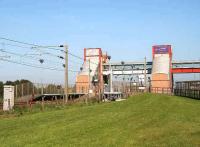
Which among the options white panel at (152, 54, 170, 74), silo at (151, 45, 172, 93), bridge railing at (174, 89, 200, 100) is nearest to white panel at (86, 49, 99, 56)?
silo at (151, 45, 172, 93)

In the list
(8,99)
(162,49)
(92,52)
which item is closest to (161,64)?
(162,49)

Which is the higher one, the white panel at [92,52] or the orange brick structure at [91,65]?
the white panel at [92,52]

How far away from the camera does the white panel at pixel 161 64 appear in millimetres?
116750

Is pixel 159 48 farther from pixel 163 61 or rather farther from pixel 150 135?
pixel 150 135

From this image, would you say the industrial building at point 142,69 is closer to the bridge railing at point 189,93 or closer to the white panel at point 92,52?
the white panel at point 92,52

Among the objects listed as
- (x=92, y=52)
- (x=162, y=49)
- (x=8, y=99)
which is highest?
(x=162, y=49)

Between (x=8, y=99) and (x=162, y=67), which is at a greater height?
(x=162, y=67)

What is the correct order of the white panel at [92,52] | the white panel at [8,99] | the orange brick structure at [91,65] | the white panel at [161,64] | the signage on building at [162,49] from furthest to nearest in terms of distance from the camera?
1. the white panel at [92,52]
2. the signage on building at [162,49]
3. the orange brick structure at [91,65]
4. the white panel at [161,64]
5. the white panel at [8,99]

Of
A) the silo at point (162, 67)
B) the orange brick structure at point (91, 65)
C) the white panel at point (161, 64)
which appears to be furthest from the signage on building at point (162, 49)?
the orange brick structure at point (91, 65)

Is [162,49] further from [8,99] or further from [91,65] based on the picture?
[8,99]

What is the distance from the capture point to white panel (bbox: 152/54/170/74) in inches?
4596

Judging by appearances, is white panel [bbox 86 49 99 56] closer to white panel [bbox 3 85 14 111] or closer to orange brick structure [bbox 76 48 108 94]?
orange brick structure [bbox 76 48 108 94]

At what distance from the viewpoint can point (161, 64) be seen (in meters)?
119

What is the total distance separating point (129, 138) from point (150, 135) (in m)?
1.07
